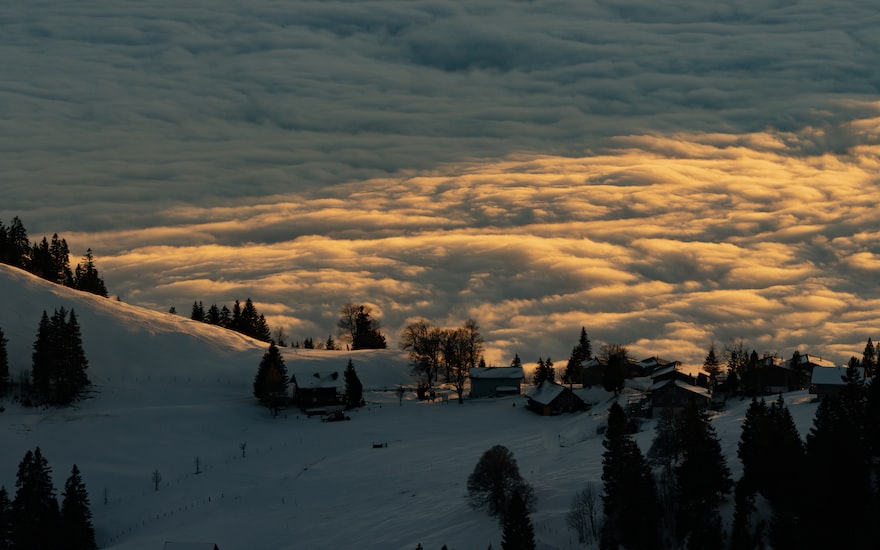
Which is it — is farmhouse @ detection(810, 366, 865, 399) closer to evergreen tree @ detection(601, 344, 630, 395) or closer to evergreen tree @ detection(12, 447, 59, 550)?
evergreen tree @ detection(601, 344, 630, 395)

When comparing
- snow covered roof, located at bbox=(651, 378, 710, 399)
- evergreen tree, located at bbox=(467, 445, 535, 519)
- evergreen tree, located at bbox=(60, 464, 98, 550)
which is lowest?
evergreen tree, located at bbox=(60, 464, 98, 550)

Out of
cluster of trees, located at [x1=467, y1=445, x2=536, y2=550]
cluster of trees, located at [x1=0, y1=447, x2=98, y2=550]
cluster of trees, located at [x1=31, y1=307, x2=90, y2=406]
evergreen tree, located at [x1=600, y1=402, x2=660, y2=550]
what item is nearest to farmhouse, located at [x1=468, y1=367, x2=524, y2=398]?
cluster of trees, located at [x1=31, y1=307, x2=90, y2=406]

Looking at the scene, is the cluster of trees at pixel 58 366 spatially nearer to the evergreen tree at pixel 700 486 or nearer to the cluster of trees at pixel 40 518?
the cluster of trees at pixel 40 518

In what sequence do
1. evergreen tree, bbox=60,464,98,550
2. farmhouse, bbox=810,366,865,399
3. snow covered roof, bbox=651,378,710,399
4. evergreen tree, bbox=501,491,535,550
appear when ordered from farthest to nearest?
snow covered roof, bbox=651,378,710,399 < farmhouse, bbox=810,366,865,399 < evergreen tree, bbox=60,464,98,550 < evergreen tree, bbox=501,491,535,550

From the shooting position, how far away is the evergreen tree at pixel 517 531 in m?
70.9

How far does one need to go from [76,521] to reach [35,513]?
138 inches

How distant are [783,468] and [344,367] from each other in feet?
320

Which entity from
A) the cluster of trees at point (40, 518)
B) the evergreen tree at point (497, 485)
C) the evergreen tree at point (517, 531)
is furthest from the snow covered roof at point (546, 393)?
the cluster of trees at point (40, 518)

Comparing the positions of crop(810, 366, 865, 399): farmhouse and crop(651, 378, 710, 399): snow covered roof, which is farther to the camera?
crop(651, 378, 710, 399): snow covered roof

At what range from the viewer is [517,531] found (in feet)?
234

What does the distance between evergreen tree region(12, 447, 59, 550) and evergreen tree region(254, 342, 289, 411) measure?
49.5m

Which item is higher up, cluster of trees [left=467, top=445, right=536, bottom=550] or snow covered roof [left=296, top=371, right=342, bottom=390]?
snow covered roof [left=296, top=371, right=342, bottom=390]

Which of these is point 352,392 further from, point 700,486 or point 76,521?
point 700,486

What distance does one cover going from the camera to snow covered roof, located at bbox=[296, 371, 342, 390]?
475ft
